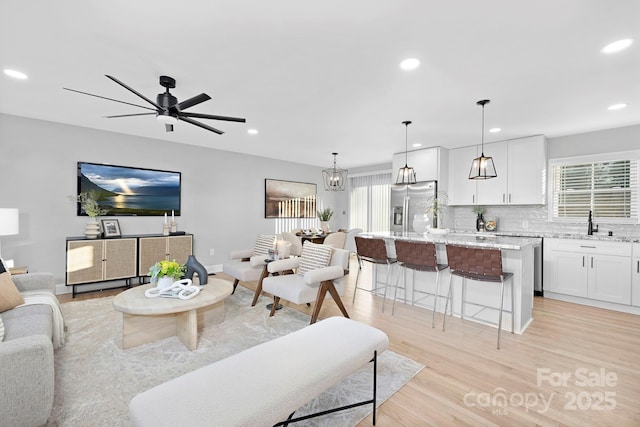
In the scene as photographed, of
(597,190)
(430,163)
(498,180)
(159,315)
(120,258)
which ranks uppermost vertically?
(430,163)

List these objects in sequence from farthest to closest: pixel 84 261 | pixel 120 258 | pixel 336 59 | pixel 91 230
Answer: pixel 120 258, pixel 91 230, pixel 84 261, pixel 336 59

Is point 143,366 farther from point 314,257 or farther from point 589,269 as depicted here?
point 589,269

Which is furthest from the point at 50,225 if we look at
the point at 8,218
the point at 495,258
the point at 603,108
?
the point at 603,108

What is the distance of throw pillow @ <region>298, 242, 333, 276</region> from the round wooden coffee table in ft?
3.01

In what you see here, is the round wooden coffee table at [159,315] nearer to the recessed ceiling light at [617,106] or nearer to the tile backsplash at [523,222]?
the tile backsplash at [523,222]

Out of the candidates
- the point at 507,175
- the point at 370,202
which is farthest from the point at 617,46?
the point at 370,202

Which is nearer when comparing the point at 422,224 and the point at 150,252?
the point at 422,224

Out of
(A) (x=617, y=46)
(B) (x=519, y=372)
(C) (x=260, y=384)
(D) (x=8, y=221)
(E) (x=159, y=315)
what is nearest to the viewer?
(C) (x=260, y=384)

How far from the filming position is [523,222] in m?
5.01

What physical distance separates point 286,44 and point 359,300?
126 inches

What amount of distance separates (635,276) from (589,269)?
1.38ft

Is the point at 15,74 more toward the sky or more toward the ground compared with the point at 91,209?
more toward the sky

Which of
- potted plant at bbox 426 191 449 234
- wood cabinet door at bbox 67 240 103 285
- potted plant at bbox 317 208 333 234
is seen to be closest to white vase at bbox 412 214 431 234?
potted plant at bbox 426 191 449 234

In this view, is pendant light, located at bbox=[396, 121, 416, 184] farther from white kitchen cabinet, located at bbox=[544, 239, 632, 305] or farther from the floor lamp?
the floor lamp
